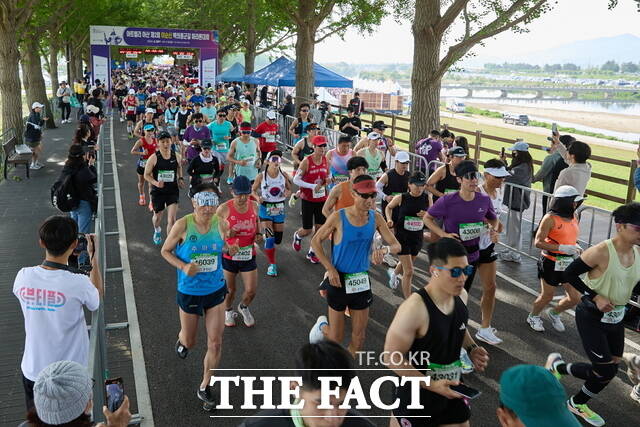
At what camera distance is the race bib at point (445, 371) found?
379 cm

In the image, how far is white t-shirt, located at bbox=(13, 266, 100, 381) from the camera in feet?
13.1

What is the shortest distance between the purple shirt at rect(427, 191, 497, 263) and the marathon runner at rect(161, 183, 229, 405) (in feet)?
8.09

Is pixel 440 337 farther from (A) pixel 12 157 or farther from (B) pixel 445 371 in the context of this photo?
(A) pixel 12 157

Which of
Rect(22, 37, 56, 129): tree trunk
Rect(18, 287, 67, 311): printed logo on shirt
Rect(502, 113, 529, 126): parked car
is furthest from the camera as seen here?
Rect(502, 113, 529, 126): parked car

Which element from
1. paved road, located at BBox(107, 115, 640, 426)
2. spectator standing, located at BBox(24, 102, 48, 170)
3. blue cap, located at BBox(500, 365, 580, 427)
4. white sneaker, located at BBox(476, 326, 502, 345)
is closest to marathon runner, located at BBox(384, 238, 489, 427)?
blue cap, located at BBox(500, 365, 580, 427)

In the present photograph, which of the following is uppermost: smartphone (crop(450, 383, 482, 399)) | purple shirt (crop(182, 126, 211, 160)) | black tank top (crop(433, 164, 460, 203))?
purple shirt (crop(182, 126, 211, 160))

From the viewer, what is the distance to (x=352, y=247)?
553 cm

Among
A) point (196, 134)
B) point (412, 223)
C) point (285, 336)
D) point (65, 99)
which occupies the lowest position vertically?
point (285, 336)

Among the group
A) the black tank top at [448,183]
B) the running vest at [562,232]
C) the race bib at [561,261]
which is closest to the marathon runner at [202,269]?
the running vest at [562,232]

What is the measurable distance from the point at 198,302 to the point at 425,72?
1056 centimetres

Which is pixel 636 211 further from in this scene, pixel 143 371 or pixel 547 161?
pixel 547 161

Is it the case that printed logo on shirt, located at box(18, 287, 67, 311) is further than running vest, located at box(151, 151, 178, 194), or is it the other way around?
running vest, located at box(151, 151, 178, 194)

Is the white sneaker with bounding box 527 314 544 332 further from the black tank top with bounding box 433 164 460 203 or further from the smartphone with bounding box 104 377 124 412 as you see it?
the smartphone with bounding box 104 377 124 412

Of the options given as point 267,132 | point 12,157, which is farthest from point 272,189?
point 12,157
